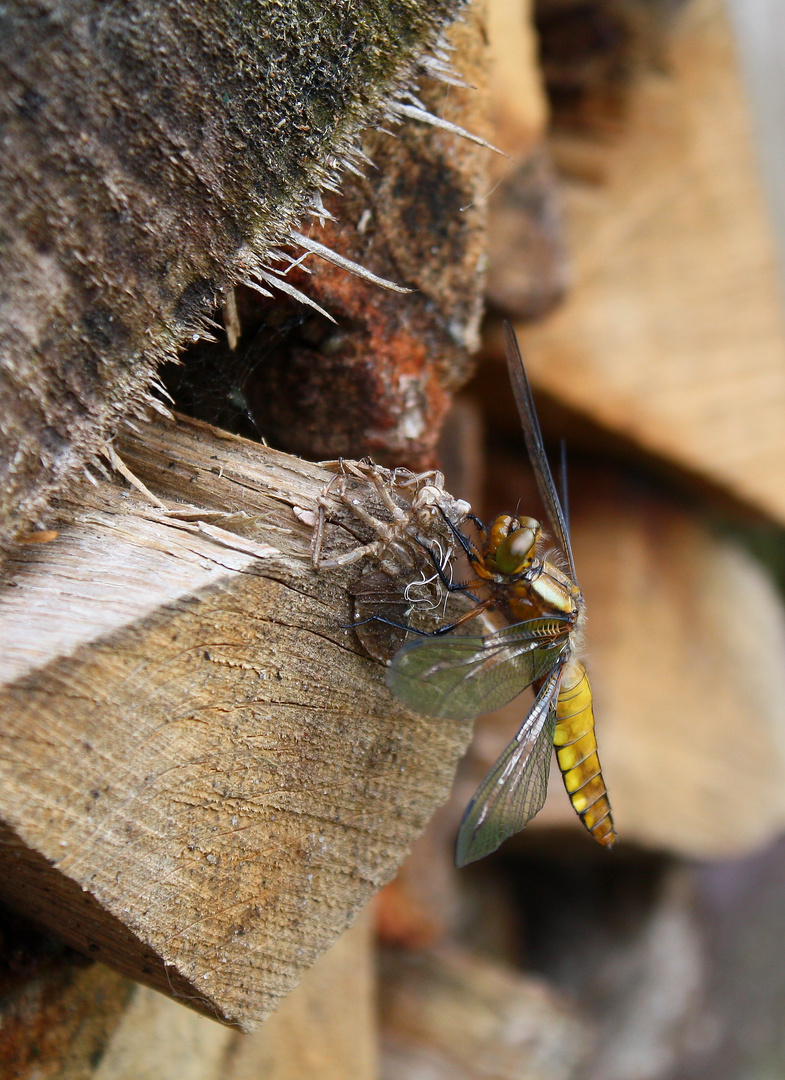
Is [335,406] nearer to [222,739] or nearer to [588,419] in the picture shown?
[222,739]

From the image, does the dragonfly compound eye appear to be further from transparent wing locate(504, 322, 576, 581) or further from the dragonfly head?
transparent wing locate(504, 322, 576, 581)

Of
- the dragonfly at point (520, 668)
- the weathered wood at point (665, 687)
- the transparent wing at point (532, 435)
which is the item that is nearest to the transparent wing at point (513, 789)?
the dragonfly at point (520, 668)

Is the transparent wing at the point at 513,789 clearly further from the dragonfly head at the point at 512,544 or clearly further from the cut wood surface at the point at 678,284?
the cut wood surface at the point at 678,284

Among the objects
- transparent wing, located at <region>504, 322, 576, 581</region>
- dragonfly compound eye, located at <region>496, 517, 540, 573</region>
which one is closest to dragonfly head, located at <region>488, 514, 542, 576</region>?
dragonfly compound eye, located at <region>496, 517, 540, 573</region>

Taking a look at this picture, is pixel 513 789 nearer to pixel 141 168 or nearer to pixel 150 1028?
pixel 150 1028

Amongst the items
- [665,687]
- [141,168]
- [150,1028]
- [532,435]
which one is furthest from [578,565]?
[141,168]

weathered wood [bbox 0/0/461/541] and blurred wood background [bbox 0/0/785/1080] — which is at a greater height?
weathered wood [bbox 0/0/461/541]

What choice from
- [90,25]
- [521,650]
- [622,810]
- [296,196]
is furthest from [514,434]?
[90,25]
